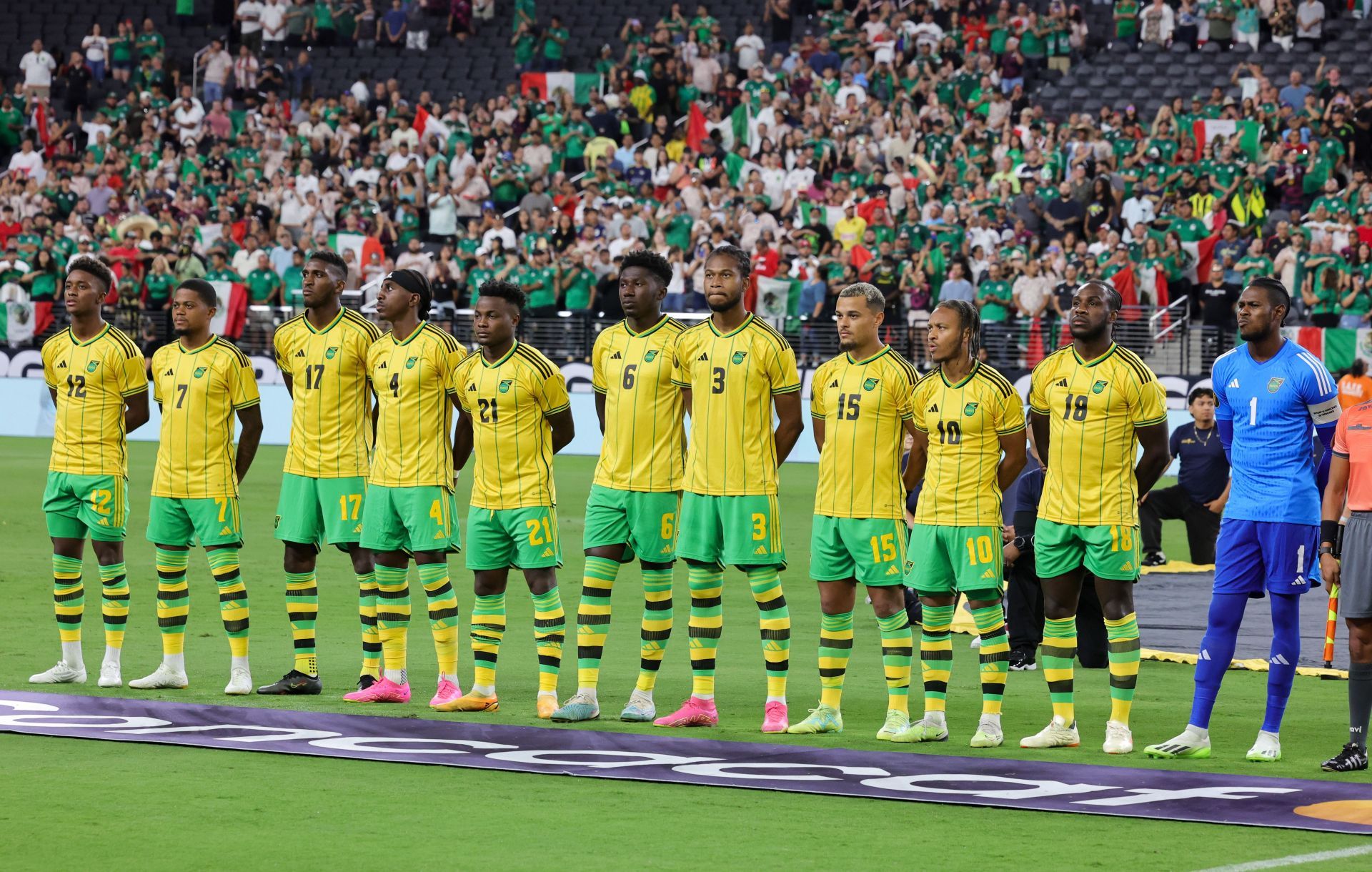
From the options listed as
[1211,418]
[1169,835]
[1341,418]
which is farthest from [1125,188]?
[1169,835]

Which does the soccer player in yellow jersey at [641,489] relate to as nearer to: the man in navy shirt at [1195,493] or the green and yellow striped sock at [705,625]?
the green and yellow striped sock at [705,625]

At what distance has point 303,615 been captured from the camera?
1040 centimetres

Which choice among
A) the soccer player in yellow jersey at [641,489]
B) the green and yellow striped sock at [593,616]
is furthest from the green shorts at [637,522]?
the green and yellow striped sock at [593,616]

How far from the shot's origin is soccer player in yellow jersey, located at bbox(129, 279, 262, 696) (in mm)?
10461

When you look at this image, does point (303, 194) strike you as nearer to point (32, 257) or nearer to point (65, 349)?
point (32, 257)

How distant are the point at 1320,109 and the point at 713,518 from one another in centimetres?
2175

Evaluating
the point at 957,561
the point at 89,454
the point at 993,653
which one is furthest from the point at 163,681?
the point at 993,653

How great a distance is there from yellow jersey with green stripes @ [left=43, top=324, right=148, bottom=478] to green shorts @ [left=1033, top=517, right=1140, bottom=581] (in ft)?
16.7

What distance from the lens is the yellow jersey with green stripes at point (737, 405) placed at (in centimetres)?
962

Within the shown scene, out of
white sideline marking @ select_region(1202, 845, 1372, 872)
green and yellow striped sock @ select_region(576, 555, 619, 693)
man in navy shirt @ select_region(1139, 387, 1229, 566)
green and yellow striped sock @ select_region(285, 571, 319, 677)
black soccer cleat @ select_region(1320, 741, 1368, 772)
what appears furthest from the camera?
man in navy shirt @ select_region(1139, 387, 1229, 566)

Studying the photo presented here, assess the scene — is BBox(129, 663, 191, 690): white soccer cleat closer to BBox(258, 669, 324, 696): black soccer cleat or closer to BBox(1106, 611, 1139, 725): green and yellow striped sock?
BBox(258, 669, 324, 696): black soccer cleat

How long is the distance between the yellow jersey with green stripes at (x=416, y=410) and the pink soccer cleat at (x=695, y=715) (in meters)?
1.77

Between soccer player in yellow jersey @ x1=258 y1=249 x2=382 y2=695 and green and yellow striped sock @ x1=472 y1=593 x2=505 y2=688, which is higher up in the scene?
soccer player in yellow jersey @ x1=258 y1=249 x2=382 y2=695

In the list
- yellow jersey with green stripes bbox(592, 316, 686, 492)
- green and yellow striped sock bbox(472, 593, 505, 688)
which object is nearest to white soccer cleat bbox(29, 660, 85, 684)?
green and yellow striped sock bbox(472, 593, 505, 688)
